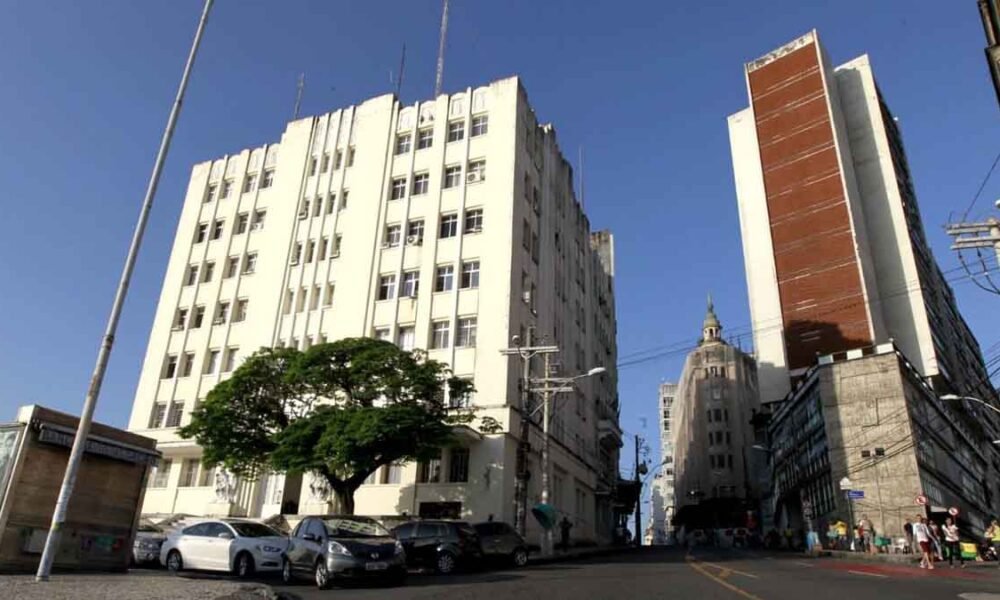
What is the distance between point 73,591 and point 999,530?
1202 inches

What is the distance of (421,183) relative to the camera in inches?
1497

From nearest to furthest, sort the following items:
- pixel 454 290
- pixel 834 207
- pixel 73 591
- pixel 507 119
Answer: pixel 73 591 < pixel 454 290 < pixel 507 119 < pixel 834 207

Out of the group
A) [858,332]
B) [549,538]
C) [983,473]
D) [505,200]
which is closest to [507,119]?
[505,200]

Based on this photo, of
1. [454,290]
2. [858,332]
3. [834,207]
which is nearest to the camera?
[454,290]

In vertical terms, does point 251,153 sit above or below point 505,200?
above

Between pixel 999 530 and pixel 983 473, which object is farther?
pixel 983 473

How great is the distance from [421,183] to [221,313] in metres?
15.0

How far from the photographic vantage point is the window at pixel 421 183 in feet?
124

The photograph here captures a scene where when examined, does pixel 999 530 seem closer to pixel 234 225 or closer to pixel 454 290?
pixel 454 290

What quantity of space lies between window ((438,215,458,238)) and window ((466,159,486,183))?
8.09ft

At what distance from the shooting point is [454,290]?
110ft

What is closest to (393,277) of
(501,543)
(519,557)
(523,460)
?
(523,460)

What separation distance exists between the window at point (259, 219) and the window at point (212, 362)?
8.49m

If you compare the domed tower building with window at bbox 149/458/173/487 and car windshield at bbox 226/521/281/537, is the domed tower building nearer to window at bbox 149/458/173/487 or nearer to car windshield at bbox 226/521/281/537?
window at bbox 149/458/173/487
